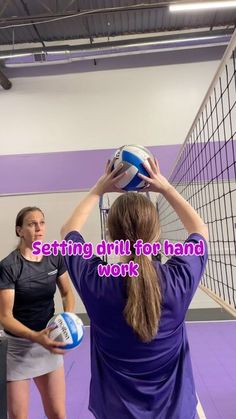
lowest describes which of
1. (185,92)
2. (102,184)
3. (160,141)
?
(102,184)

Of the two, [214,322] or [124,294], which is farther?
[214,322]

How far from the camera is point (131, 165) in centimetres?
133

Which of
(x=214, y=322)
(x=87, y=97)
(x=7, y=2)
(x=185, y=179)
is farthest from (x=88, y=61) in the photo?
(x=214, y=322)

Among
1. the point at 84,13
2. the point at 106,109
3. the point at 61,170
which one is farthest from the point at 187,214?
the point at 106,109

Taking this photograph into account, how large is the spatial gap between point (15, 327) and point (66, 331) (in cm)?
30

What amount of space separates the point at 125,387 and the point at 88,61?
21.0 feet

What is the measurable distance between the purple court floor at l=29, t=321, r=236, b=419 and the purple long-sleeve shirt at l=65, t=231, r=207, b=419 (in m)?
1.98

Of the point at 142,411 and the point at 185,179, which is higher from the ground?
the point at 185,179

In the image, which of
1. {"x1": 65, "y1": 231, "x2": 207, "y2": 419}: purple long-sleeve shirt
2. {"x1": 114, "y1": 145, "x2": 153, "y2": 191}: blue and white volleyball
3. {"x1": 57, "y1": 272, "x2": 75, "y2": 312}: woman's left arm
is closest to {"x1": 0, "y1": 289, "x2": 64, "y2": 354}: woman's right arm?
{"x1": 57, "y1": 272, "x2": 75, "y2": 312}: woman's left arm

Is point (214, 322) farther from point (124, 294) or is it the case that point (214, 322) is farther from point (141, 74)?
point (124, 294)

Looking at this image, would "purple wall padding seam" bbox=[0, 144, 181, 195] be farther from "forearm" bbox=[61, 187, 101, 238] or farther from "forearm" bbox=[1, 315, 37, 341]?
"forearm" bbox=[61, 187, 101, 238]

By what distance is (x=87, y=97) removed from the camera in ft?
21.2

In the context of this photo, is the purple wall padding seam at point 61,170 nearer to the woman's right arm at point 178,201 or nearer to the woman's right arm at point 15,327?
the woman's right arm at point 15,327

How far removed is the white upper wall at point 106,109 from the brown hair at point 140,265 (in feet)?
17.5
